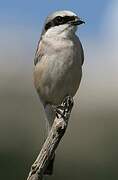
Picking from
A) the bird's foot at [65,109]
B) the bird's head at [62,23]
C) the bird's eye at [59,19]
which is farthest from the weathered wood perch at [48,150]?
the bird's eye at [59,19]

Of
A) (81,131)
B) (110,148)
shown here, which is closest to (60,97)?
(110,148)

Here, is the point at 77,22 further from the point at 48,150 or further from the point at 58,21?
the point at 48,150

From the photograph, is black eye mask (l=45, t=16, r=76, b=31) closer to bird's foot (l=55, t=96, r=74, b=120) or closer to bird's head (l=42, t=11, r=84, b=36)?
bird's head (l=42, t=11, r=84, b=36)

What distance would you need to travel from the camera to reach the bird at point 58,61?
402 inches

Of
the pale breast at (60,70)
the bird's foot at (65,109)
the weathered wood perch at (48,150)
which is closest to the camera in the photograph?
the weathered wood perch at (48,150)

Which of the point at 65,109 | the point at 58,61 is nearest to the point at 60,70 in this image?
the point at 58,61

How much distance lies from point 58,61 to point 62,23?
0.43 metres

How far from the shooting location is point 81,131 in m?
20.6

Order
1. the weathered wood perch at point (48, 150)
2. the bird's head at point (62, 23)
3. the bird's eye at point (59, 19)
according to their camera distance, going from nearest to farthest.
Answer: the weathered wood perch at point (48, 150), the bird's head at point (62, 23), the bird's eye at point (59, 19)

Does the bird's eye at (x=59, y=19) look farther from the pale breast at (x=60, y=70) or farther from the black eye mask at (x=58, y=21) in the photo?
the pale breast at (x=60, y=70)

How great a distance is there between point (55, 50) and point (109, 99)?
1491cm

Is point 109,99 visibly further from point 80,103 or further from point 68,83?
point 68,83

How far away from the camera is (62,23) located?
10469 millimetres

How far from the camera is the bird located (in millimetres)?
10203
